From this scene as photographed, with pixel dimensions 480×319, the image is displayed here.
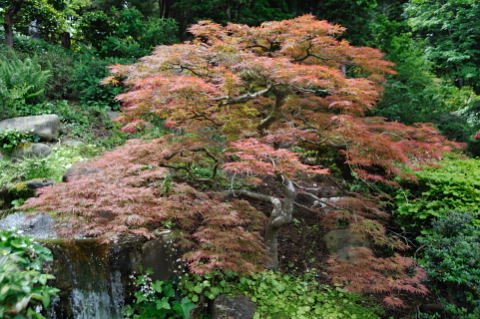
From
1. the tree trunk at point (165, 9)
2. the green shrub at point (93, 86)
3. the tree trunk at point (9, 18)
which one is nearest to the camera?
the green shrub at point (93, 86)

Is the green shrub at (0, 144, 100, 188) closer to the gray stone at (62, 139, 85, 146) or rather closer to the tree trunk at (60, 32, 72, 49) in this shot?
the gray stone at (62, 139, 85, 146)

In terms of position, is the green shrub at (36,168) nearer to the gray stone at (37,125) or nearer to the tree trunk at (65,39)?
the gray stone at (37,125)

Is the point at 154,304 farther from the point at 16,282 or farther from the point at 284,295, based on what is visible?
the point at 16,282

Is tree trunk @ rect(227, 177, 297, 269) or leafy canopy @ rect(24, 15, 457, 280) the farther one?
tree trunk @ rect(227, 177, 297, 269)

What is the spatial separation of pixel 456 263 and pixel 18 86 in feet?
25.0

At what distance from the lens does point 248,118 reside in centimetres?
435

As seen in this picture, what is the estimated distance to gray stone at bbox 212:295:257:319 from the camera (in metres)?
3.28

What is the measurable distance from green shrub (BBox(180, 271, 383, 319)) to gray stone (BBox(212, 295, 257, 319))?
0.07 metres

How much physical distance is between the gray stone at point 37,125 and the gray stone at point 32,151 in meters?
0.37

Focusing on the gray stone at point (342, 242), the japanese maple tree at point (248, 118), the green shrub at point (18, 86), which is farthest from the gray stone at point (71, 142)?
the gray stone at point (342, 242)

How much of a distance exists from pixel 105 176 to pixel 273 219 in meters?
1.99

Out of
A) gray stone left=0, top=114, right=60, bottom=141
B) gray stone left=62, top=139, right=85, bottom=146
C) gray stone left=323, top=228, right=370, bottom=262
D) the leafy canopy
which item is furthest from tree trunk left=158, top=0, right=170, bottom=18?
gray stone left=323, top=228, right=370, bottom=262

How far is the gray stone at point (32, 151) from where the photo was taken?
558 centimetres

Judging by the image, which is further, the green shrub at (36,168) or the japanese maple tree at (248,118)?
the green shrub at (36,168)
